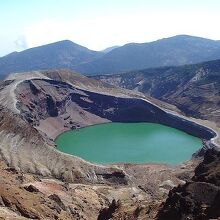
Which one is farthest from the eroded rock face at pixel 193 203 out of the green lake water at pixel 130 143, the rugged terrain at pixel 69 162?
the green lake water at pixel 130 143

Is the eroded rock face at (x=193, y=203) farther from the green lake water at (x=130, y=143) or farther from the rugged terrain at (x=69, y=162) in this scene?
the green lake water at (x=130, y=143)

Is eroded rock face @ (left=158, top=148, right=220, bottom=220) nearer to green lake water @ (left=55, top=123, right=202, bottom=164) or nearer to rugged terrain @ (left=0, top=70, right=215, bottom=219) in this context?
rugged terrain @ (left=0, top=70, right=215, bottom=219)

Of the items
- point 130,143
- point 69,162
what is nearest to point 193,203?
point 69,162

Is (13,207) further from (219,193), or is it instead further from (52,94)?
(52,94)

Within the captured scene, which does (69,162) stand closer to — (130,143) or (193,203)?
(130,143)

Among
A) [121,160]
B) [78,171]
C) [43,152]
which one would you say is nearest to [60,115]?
[121,160]
